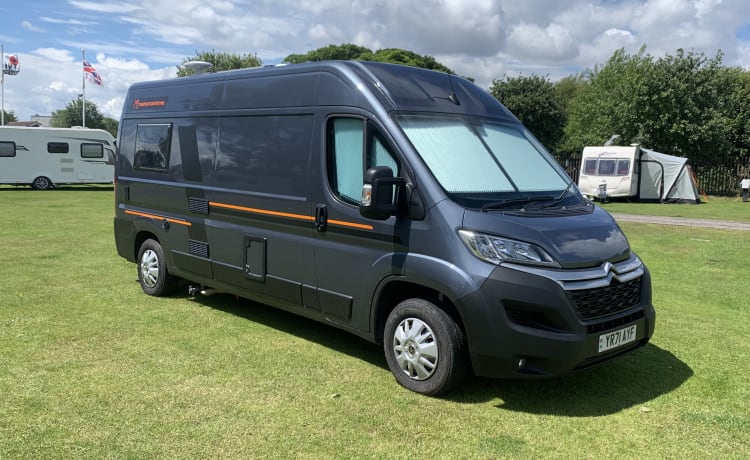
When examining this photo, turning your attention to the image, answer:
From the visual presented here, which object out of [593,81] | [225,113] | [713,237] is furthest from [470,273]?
[593,81]

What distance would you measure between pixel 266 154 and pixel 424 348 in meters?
2.42

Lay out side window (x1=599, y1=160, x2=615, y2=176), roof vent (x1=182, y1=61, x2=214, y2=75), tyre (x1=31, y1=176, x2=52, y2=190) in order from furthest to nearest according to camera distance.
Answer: tyre (x1=31, y1=176, x2=52, y2=190) → side window (x1=599, y1=160, x2=615, y2=176) → roof vent (x1=182, y1=61, x2=214, y2=75)

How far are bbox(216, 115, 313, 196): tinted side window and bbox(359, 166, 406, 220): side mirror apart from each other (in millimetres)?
983

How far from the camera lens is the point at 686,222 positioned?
16859 millimetres

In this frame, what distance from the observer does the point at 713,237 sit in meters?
13.6

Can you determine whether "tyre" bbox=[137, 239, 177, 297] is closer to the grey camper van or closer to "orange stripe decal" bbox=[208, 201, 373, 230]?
the grey camper van

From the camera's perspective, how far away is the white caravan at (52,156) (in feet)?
A: 88.8

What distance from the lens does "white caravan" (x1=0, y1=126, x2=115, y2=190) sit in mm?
27062

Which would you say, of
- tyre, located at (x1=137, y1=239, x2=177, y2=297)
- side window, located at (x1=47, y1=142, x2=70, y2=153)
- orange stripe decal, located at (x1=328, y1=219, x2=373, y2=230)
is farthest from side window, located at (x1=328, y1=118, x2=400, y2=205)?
side window, located at (x1=47, y1=142, x2=70, y2=153)

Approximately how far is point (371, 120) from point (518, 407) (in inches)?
95.6

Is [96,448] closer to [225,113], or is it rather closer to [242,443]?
[242,443]

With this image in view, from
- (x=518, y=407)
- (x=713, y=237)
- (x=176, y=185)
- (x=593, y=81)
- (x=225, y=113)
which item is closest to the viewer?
(x=518, y=407)

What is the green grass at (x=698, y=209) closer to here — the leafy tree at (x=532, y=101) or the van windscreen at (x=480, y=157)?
the van windscreen at (x=480, y=157)

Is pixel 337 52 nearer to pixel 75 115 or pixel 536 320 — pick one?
pixel 75 115
